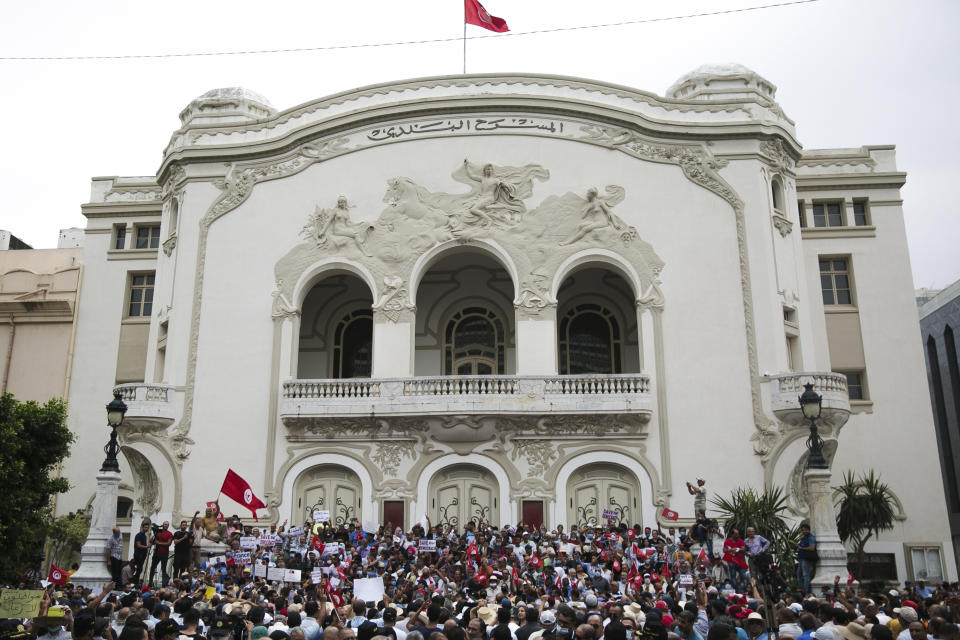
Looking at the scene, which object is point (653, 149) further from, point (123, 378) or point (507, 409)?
point (123, 378)

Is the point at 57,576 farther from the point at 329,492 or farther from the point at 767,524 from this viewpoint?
the point at 767,524

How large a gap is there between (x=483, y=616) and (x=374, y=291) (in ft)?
59.7

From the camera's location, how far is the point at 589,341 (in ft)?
109

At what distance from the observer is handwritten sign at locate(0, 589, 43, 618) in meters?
12.1

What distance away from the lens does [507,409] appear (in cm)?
2777

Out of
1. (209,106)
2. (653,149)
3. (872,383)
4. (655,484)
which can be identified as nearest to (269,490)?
(655,484)

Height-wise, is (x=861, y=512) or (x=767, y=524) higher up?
(x=861, y=512)

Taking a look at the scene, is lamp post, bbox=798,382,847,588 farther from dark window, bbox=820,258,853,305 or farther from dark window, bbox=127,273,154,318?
dark window, bbox=127,273,154,318

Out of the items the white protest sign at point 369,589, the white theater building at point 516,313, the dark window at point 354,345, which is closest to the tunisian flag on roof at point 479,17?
the white theater building at point 516,313

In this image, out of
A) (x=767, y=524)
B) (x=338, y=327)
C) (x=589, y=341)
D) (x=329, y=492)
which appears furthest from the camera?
(x=338, y=327)

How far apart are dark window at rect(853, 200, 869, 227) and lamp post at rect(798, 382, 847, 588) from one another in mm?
16436

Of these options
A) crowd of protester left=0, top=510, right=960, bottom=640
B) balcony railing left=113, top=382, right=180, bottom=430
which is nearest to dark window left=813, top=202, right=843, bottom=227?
crowd of protester left=0, top=510, right=960, bottom=640

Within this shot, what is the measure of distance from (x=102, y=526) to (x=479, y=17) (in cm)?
2047

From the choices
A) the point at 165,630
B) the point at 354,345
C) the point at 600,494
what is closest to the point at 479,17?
the point at 354,345
